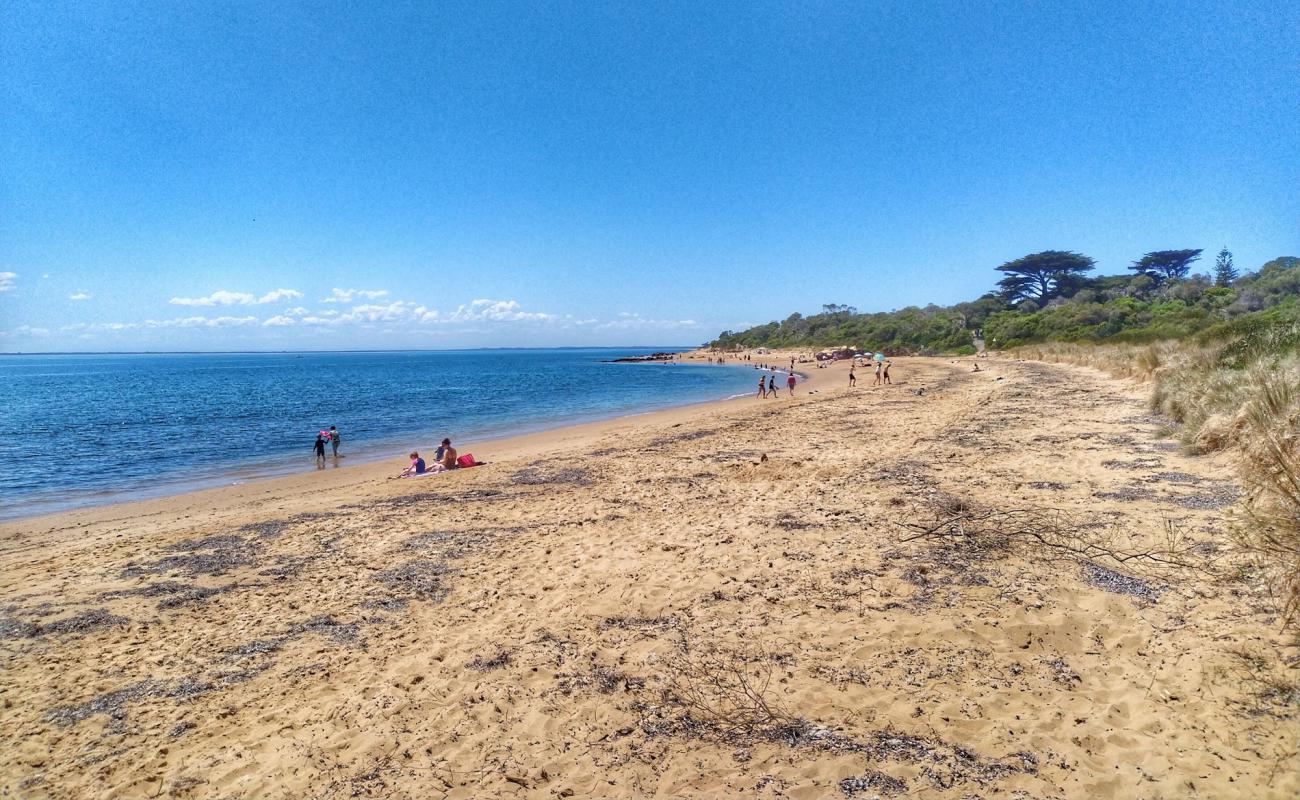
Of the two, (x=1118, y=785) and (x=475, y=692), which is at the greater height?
(x=1118, y=785)

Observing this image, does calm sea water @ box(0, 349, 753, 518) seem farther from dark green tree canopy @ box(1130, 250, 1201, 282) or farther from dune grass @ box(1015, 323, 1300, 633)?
dark green tree canopy @ box(1130, 250, 1201, 282)

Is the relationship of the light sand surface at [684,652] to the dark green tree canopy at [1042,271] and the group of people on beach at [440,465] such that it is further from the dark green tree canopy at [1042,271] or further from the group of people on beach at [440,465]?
the dark green tree canopy at [1042,271]

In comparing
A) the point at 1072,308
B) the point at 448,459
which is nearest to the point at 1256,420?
the point at 448,459

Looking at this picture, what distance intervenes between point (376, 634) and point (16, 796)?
2.24m

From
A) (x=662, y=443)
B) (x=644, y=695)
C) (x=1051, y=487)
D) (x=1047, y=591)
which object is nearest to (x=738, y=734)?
(x=644, y=695)

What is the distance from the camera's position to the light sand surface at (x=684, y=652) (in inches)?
129

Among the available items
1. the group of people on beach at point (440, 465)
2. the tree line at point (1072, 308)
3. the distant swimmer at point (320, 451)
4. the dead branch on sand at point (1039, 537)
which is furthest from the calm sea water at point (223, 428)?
the tree line at point (1072, 308)

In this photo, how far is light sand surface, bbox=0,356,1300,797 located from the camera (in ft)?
A: 10.7

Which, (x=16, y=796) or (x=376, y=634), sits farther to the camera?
(x=376, y=634)

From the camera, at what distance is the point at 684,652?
4.54 meters

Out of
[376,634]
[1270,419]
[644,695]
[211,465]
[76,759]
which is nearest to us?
[76,759]

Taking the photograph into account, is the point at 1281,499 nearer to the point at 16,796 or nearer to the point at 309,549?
the point at 16,796

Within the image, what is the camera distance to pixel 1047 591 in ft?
16.0

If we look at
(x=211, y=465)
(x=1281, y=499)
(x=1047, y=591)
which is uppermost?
(x=1281, y=499)
